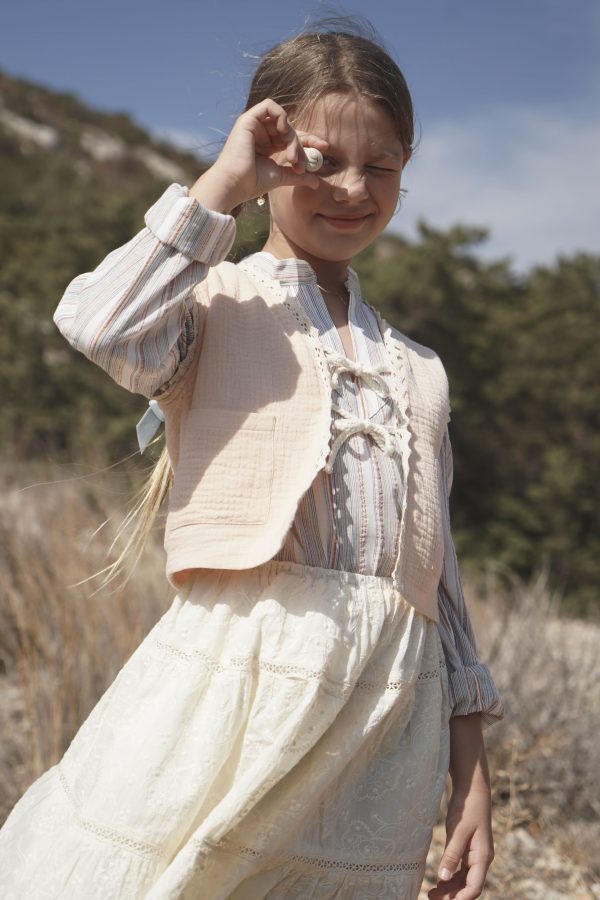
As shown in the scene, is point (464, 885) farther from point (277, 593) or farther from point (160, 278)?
point (160, 278)

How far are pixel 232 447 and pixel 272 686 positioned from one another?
12.6 inches

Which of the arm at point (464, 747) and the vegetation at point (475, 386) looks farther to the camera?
the vegetation at point (475, 386)

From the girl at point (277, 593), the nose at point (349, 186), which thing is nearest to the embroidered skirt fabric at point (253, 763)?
the girl at point (277, 593)

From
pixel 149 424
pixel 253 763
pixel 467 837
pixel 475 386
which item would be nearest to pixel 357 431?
pixel 149 424

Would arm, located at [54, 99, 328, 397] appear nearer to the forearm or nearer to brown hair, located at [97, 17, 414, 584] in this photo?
brown hair, located at [97, 17, 414, 584]

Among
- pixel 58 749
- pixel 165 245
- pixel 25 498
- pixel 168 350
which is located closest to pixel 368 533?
pixel 168 350

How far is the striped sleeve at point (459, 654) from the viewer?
1381 mm

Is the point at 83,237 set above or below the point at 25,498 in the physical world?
above

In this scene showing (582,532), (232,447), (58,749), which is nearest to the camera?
(232,447)

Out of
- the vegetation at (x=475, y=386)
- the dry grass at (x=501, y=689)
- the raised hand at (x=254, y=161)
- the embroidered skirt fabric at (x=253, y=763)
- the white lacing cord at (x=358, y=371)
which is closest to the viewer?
the embroidered skirt fabric at (x=253, y=763)

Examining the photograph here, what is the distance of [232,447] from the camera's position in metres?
1.22

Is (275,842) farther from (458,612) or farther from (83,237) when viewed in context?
(83,237)

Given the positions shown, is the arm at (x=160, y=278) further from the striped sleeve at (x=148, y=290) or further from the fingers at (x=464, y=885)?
the fingers at (x=464, y=885)

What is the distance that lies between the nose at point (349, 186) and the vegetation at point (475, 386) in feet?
17.8
